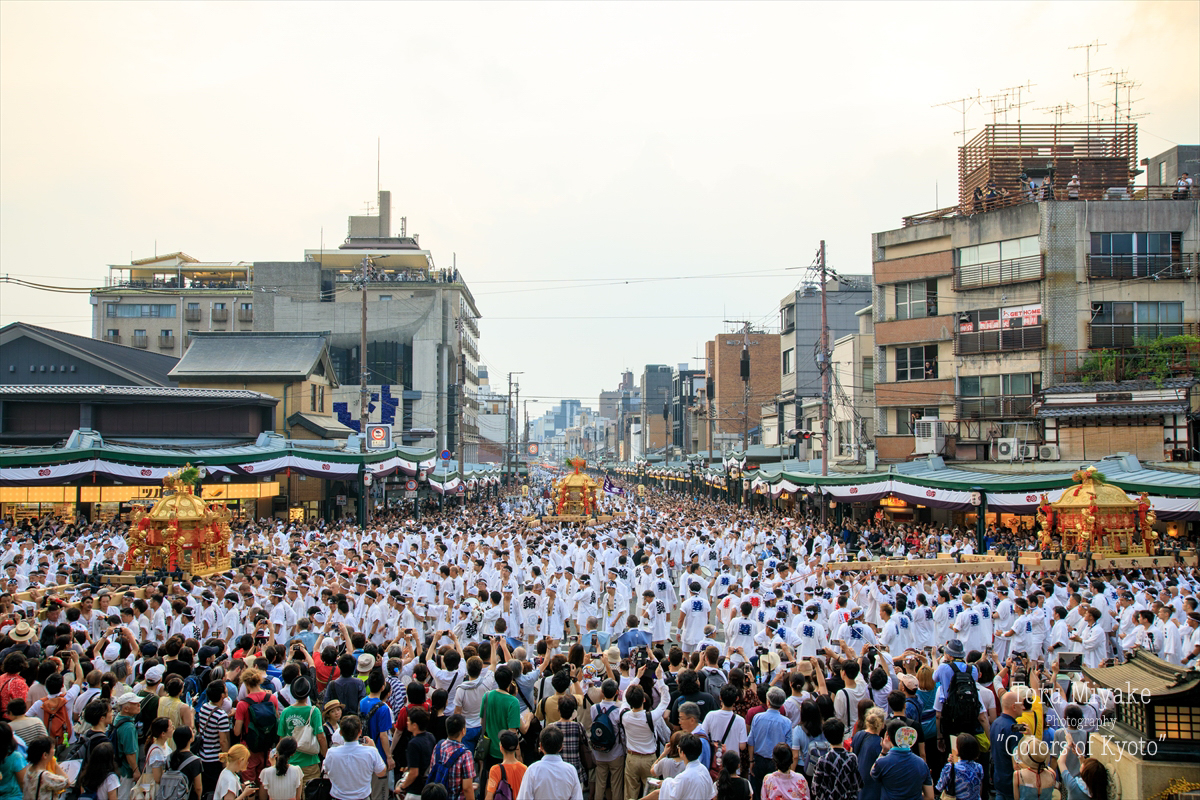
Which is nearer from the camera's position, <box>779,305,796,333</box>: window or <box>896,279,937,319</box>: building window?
<box>896,279,937,319</box>: building window

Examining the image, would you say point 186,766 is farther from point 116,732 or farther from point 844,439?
point 844,439

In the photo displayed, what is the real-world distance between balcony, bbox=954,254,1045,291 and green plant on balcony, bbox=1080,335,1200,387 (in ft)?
12.4

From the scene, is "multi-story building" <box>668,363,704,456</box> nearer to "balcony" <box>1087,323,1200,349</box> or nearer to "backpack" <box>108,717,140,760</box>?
"balcony" <box>1087,323,1200,349</box>

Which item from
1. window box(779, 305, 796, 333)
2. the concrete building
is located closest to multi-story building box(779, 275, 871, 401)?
window box(779, 305, 796, 333)

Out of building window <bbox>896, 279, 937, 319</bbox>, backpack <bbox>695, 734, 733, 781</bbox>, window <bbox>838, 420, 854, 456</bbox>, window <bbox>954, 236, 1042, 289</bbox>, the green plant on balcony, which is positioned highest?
window <bbox>954, 236, 1042, 289</bbox>

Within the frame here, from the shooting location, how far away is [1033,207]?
1288 inches

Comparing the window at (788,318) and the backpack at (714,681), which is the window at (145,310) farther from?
the backpack at (714,681)

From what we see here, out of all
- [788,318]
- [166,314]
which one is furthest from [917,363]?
[166,314]

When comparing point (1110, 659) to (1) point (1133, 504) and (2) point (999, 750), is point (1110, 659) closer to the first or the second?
(2) point (999, 750)

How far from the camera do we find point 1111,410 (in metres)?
28.7

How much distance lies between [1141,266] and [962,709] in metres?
30.5

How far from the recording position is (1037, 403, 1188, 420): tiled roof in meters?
27.1

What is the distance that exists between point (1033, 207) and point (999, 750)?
30.6 m

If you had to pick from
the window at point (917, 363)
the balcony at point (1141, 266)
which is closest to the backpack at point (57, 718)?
the window at point (917, 363)
